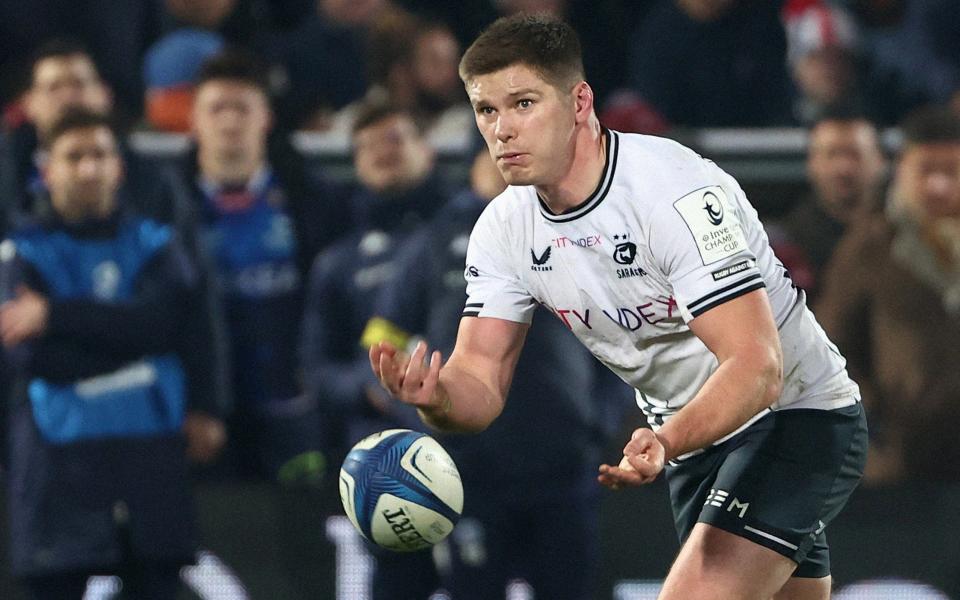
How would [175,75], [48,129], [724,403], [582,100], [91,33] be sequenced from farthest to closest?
[91,33], [175,75], [48,129], [582,100], [724,403]

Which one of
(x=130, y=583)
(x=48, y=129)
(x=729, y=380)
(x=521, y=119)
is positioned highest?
(x=521, y=119)

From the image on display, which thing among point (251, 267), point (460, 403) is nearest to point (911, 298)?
point (251, 267)

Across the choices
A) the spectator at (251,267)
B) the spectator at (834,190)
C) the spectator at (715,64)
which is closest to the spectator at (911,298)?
the spectator at (834,190)

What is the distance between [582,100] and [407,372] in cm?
92

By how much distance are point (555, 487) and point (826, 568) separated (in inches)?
91.8

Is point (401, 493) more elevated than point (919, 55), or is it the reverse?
point (919, 55)

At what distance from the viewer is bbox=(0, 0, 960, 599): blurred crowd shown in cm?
736

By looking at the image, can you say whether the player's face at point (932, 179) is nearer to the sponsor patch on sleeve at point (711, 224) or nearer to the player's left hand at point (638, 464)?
the sponsor patch on sleeve at point (711, 224)

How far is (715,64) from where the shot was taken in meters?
9.25

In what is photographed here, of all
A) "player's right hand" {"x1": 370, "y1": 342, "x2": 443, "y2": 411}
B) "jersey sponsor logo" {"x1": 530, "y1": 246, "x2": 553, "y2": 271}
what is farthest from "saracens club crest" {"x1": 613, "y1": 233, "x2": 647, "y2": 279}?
"player's right hand" {"x1": 370, "y1": 342, "x2": 443, "y2": 411}

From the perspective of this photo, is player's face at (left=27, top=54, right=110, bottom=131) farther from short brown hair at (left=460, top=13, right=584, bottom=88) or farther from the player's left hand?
the player's left hand

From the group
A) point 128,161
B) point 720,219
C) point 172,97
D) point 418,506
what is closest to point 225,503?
point 128,161

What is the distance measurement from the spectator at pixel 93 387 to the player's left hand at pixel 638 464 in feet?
12.8

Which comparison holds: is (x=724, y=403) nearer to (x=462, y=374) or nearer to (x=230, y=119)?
(x=462, y=374)
